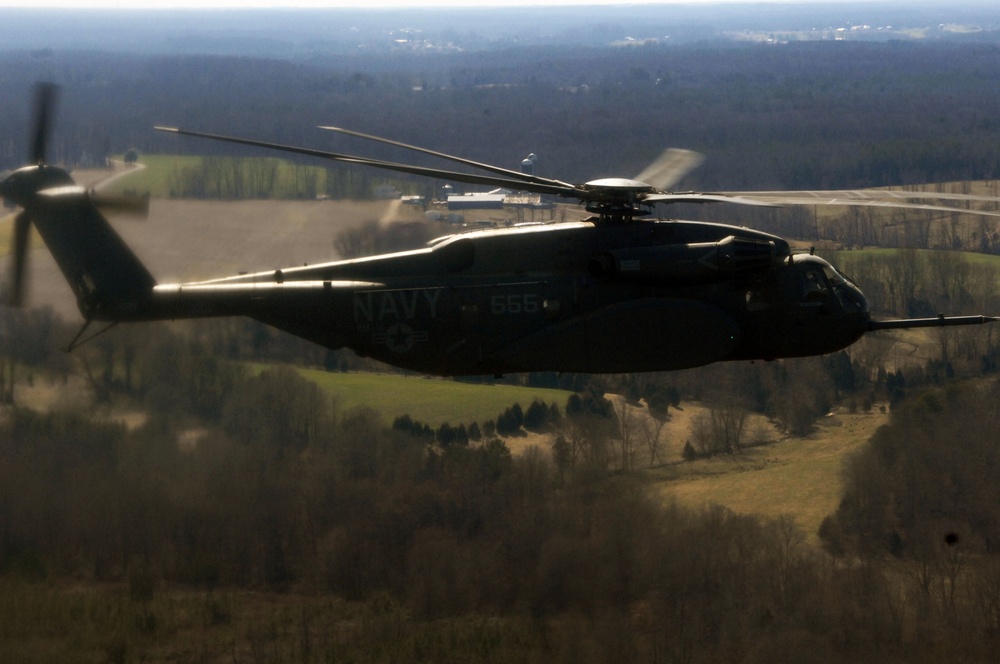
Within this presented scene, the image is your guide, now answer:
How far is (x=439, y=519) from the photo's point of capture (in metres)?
24.5

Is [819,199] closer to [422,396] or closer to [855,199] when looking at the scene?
[855,199]

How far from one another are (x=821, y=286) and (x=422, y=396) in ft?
47.7

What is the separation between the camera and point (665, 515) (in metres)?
24.3

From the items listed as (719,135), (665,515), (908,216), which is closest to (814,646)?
(665,515)

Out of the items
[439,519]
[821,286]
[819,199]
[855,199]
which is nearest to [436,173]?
[819,199]

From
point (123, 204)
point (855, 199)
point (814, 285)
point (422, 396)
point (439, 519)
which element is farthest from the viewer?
point (422, 396)

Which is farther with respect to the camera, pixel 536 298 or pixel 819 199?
pixel 536 298

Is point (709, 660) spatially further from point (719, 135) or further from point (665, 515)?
point (719, 135)

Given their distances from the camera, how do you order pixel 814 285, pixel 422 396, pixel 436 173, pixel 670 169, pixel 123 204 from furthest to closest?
pixel 422 396
pixel 670 169
pixel 123 204
pixel 814 285
pixel 436 173

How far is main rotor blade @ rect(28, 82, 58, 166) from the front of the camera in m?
14.6

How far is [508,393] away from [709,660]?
862 centimetres

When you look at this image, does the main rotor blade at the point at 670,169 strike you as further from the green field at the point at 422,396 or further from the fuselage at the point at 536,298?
the green field at the point at 422,396

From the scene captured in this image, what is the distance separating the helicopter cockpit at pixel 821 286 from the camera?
45.8 feet

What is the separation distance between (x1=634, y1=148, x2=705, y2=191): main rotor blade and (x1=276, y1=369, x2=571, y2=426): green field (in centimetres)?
1283
